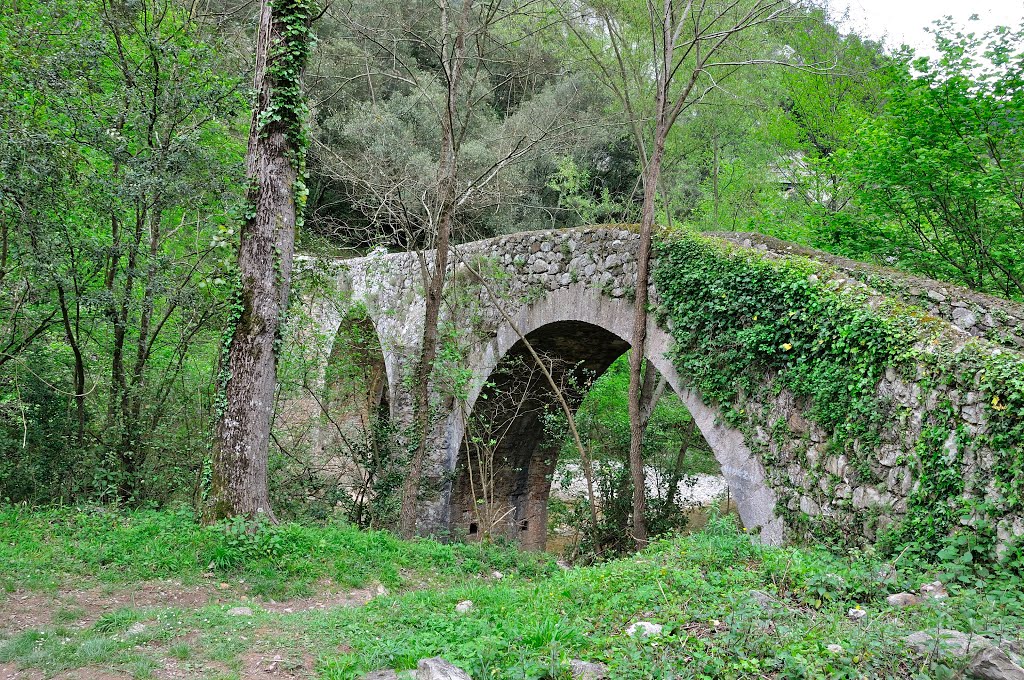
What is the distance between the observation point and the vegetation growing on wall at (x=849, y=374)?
3.60m

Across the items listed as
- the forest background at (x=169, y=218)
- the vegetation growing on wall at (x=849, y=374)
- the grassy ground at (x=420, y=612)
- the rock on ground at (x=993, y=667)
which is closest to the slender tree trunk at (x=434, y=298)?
the forest background at (x=169, y=218)

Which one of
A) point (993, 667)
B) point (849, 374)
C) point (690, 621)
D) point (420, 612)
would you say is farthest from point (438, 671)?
point (849, 374)

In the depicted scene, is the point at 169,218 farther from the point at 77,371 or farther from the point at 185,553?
the point at 185,553

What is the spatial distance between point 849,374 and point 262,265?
15.2ft

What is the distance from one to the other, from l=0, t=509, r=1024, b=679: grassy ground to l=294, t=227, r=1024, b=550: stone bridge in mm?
606

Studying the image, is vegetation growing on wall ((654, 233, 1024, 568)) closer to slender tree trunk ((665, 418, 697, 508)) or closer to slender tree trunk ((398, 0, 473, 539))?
slender tree trunk ((398, 0, 473, 539))

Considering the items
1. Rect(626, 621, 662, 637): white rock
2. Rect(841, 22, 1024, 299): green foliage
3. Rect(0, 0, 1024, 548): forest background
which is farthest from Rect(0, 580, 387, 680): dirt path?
Rect(841, 22, 1024, 299): green foliage

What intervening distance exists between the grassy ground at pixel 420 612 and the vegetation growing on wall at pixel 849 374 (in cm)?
49

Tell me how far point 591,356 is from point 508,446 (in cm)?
199

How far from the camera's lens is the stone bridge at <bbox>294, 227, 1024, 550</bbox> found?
4023mm

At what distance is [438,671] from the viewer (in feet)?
9.09

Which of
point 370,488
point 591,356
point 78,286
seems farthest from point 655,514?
point 78,286

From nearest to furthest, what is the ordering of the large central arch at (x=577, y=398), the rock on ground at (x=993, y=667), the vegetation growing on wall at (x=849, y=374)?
the rock on ground at (x=993, y=667) → the vegetation growing on wall at (x=849, y=374) → the large central arch at (x=577, y=398)

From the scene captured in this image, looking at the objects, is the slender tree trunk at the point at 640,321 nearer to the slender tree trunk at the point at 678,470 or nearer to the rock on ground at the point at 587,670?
the slender tree trunk at the point at 678,470
